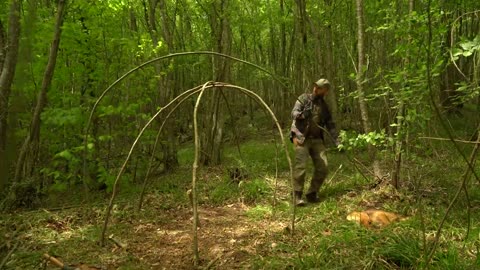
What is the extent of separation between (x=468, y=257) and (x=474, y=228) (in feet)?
3.13

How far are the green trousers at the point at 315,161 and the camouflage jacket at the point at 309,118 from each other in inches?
5.5

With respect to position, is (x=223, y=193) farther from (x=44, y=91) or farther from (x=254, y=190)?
(x=44, y=91)

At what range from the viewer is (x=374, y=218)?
5168 mm

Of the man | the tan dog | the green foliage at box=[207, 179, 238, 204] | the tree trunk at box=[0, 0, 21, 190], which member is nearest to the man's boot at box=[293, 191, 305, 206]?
the man

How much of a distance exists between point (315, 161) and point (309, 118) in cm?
77

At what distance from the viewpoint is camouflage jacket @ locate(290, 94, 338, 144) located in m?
6.36

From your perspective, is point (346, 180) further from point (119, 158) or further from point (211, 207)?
point (119, 158)

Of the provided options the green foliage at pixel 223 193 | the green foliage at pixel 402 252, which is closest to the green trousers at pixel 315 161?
the green foliage at pixel 223 193

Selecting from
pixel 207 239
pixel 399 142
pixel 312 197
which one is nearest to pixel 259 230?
pixel 207 239

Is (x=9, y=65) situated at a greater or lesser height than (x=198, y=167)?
greater

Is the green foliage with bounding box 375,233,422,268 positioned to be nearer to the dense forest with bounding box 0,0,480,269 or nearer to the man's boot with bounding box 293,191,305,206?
the dense forest with bounding box 0,0,480,269

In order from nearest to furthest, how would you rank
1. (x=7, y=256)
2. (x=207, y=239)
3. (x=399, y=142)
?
(x=7, y=256) → (x=207, y=239) → (x=399, y=142)

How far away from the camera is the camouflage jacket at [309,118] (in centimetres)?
636

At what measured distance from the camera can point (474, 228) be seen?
4.61 metres
